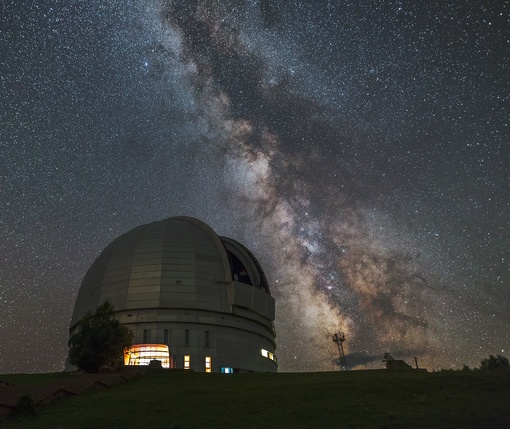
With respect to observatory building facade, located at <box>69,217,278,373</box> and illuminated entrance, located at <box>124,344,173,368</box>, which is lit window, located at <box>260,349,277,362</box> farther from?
illuminated entrance, located at <box>124,344,173,368</box>

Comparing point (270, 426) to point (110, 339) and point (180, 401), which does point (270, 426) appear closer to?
point (180, 401)

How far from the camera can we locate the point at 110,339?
36.5 meters

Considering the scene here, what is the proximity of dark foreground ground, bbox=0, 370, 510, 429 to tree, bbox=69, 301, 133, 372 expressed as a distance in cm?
1323

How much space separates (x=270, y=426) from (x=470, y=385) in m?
11.0

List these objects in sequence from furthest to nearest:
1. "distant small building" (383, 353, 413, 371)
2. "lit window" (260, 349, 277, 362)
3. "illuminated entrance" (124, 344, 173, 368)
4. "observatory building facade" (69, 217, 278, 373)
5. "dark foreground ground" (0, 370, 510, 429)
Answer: "lit window" (260, 349, 277, 362) → "observatory building facade" (69, 217, 278, 373) → "illuminated entrance" (124, 344, 173, 368) → "distant small building" (383, 353, 413, 371) → "dark foreground ground" (0, 370, 510, 429)

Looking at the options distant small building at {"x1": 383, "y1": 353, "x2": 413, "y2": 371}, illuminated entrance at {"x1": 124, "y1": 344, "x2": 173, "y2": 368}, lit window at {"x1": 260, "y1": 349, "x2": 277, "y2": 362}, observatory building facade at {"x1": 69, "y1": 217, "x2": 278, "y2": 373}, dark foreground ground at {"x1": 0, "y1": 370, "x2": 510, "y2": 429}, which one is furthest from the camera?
lit window at {"x1": 260, "y1": 349, "x2": 277, "y2": 362}

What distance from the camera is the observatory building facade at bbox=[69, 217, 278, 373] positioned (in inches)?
1971

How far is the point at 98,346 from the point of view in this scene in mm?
36094

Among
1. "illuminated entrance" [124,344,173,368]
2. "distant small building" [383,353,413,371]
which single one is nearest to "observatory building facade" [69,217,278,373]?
"illuminated entrance" [124,344,173,368]

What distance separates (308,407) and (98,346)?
82.8ft

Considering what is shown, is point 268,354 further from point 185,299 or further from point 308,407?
point 308,407

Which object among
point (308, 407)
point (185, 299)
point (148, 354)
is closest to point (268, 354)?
point (185, 299)

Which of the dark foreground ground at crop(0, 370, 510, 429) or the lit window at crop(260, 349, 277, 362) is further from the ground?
the lit window at crop(260, 349, 277, 362)

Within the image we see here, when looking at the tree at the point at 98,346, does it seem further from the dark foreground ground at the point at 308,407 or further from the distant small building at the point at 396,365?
the distant small building at the point at 396,365
